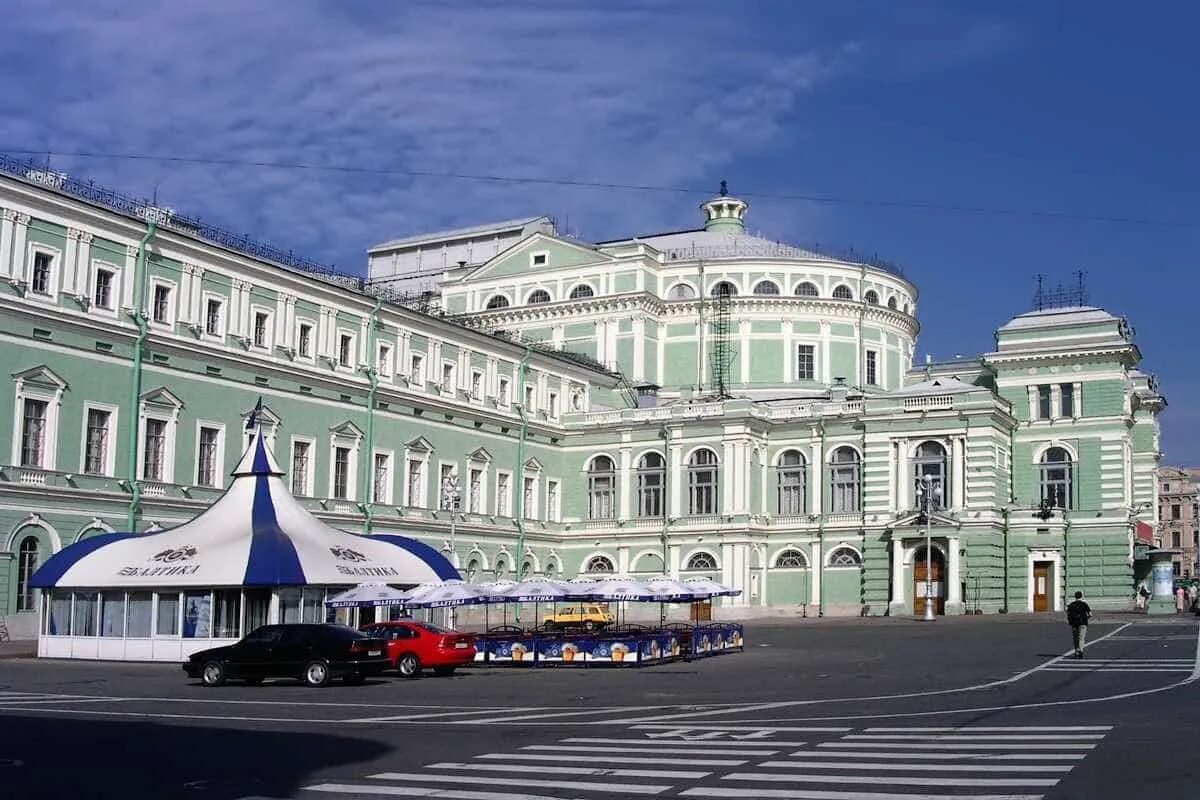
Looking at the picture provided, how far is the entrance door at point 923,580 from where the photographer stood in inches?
2734

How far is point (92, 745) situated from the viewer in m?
18.5

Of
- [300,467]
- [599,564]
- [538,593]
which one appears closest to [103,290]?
[300,467]

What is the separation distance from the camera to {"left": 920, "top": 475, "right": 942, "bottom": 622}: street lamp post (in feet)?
213

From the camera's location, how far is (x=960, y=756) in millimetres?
16938

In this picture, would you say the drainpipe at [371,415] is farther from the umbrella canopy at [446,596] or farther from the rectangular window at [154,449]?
the umbrella canopy at [446,596]

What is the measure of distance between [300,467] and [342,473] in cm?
307

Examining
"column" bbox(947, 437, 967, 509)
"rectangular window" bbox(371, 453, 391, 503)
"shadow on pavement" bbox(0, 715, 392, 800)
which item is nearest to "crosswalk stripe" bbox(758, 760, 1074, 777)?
"shadow on pavement" bbox(0, 715, 392, 800)

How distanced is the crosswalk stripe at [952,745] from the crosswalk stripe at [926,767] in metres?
1.74

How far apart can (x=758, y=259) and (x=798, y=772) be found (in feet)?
235

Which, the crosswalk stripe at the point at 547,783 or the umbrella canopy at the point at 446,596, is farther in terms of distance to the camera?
the umbrella canopy at the point at 446,596

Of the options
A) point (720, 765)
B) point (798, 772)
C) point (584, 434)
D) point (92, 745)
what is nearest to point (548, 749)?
point (720, 765)

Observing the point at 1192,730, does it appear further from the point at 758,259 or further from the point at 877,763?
the point at 758,259

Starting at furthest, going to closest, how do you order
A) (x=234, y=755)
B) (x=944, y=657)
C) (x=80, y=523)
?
(x=80, y=523) → (x=944, y=657) → (x=234, y=755)

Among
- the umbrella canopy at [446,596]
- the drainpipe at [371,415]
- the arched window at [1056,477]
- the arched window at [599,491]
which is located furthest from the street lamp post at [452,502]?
the arched window at [1056,477]
